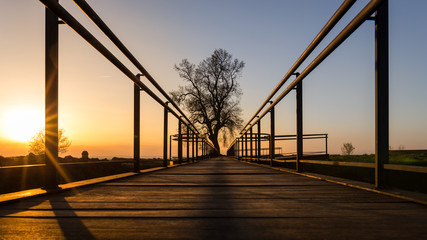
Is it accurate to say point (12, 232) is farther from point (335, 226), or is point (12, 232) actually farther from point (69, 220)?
point (335, 226)

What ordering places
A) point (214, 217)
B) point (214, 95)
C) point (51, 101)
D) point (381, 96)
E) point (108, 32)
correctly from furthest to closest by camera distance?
point (214, 95), point (108, 32), point (51, 101), point (381, 96), point (214, 217)

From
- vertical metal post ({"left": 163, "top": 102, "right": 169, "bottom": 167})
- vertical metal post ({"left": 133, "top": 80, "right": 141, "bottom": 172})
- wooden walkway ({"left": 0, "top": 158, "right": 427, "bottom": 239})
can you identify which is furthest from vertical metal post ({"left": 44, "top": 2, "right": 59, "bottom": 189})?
vertical metal post ({"left": 163, "top": 102, "right": 169, "bottom": 167})

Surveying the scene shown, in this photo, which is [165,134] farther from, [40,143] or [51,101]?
[40,143]

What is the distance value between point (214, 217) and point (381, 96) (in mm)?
1316

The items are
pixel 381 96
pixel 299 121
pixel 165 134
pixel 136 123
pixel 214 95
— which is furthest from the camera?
pixel 214 95

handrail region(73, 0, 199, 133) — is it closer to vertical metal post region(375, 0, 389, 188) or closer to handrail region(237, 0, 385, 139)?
handrail region(237, 0, 385, 139)

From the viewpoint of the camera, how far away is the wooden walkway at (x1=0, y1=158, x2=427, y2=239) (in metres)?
1.25

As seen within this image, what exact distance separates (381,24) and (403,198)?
106cm

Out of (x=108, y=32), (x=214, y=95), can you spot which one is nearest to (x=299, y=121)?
(x=108, y=32)

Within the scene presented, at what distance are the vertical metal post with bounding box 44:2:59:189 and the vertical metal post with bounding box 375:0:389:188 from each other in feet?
6.73

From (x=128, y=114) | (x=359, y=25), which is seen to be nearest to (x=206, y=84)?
(x=128, y=114)

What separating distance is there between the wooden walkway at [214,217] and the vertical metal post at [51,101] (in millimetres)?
182

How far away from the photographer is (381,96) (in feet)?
6.92

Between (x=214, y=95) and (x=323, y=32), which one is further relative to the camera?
(x=214, y=95)
